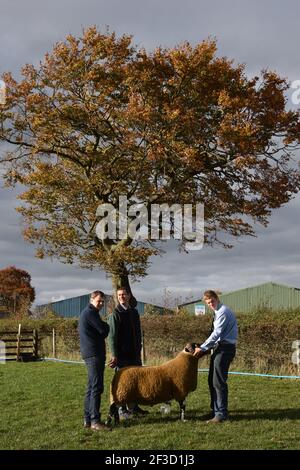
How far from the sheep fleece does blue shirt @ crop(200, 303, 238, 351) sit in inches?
21.9

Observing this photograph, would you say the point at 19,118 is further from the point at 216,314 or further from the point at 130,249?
the point at 216,314

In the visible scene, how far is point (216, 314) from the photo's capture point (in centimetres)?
996

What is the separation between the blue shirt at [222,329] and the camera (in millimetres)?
9805

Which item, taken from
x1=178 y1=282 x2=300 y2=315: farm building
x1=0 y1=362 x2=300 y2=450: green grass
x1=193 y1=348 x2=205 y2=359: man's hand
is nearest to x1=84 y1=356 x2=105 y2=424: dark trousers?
x1=0 y1=362 x2=300 y2=450: green grass

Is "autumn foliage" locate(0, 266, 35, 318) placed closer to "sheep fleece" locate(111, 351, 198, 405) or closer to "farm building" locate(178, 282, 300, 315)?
"farm building" locate(178, 282, 300, 315)

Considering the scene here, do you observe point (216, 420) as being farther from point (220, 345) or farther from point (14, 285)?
point (14, 285)

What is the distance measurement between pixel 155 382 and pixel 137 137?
1576 centimetres

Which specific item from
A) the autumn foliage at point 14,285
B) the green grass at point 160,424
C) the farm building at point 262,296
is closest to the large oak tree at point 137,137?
the green grass at point 160,424

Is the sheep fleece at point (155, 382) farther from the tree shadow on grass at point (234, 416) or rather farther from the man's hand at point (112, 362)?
the tree shadow on grass at point (234, 416)

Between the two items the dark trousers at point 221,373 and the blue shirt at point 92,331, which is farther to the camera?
the dark trousers at point 221,373

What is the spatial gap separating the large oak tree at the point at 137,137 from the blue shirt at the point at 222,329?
13.6m

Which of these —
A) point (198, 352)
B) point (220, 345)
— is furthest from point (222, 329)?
point (198, 352)
